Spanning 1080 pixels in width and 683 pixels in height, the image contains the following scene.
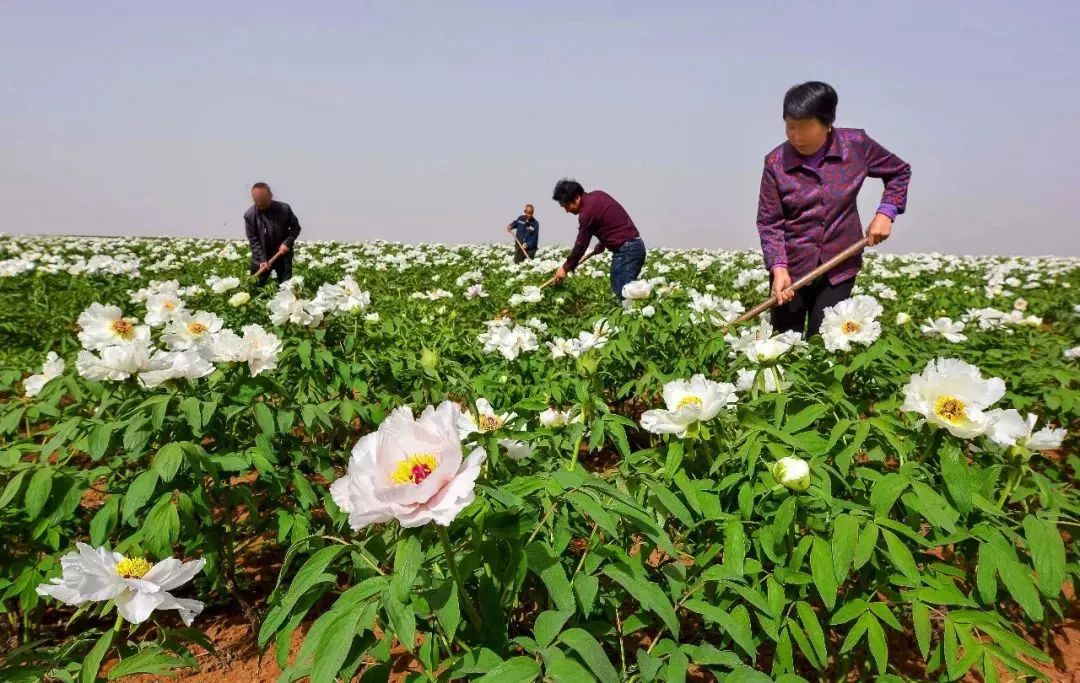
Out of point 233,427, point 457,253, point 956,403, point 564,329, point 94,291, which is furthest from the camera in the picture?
point 457,253

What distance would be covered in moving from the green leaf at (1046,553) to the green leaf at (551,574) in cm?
97

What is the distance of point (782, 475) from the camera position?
1228 mm

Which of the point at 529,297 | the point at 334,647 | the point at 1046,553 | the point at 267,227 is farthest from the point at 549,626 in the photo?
the point at 267,227

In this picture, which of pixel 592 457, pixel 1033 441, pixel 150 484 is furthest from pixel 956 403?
pixel 592 457

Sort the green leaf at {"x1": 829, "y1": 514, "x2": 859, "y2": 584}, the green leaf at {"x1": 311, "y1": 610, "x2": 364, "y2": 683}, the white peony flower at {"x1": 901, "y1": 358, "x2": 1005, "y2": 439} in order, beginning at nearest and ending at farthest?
the green leaf at {"x1": 311, "y1": 610, "x2": 364, "y2": 683} → the green leaf at {"x1": 829, "y1": 514, "x2": 859, "y2": 584} → the white peony flower at {"x1": 901, "y1": 358, "x2": 1005, "y2": 439}

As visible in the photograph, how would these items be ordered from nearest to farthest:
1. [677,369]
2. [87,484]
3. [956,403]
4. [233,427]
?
1. [956,403]
2. [87,484]
3. [233,427]
4. [677,369]

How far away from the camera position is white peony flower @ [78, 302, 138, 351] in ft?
8.13

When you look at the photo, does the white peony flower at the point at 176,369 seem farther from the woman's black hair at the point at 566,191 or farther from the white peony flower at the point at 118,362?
the woman's black hair at the point at 566,191

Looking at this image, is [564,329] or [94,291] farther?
[94,291]

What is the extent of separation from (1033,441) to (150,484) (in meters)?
2.22

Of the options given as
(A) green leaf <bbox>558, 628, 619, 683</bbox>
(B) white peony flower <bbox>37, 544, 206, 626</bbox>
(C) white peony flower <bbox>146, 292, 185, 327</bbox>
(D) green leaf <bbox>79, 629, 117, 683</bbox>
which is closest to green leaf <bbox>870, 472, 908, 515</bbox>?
(A) green leaf <bbox>558, 628, 619, 683</bbox>

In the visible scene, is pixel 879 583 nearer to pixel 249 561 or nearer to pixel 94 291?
pixel 249 561

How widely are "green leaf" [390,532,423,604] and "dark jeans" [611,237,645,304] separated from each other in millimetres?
4759

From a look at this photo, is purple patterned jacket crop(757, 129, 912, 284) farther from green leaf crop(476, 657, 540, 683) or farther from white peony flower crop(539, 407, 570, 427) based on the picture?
green leaf crop(476, 657, 540, 683)
